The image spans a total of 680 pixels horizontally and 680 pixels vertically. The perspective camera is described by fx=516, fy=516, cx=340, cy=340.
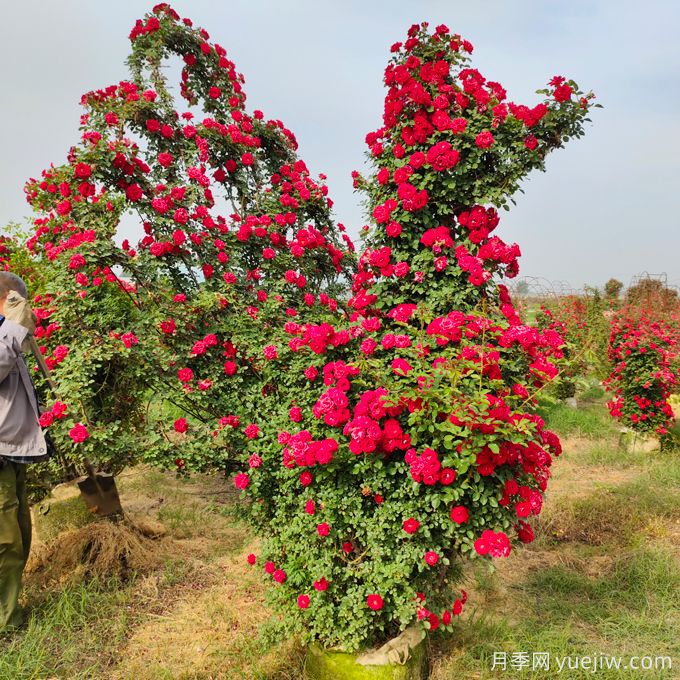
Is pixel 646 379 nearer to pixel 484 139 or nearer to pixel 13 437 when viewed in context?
pixel 484 139

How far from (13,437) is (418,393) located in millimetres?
2358

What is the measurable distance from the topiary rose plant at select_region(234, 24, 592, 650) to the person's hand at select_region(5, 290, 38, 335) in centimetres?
153

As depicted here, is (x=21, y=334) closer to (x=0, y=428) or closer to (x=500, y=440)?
(x=0, y=428)

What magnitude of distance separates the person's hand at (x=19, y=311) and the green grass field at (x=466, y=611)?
1.54 meters

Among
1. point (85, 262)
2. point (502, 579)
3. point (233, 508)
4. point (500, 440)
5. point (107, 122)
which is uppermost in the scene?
point (107, 122)

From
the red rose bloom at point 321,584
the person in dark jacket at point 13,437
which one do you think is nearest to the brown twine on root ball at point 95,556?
the person in dark jacket at point 13,437

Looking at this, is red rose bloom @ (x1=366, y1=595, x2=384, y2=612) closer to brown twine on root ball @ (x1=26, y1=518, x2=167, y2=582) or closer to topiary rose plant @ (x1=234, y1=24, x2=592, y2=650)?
topiary rose plant @ (x1=234, y1=24, x2=592, y2=650)

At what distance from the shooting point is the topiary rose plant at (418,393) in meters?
2.22

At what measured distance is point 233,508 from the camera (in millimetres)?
3004

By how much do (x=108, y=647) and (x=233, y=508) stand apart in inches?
41.9

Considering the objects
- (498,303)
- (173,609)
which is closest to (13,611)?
(173,609)

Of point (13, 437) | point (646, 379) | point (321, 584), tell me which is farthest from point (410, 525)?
point (646, 379)

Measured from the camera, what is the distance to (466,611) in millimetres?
3242

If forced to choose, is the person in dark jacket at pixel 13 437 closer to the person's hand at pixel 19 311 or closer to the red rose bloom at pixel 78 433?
the person's hand at pixel 19 311
